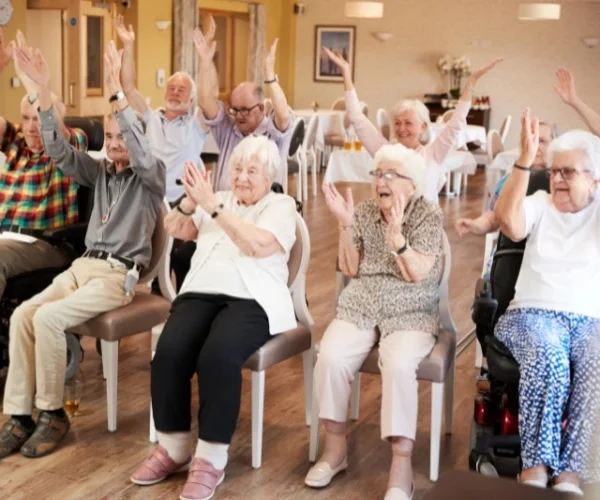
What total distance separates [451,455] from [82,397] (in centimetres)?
158

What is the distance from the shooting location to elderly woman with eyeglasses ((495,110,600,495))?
10.1 feet

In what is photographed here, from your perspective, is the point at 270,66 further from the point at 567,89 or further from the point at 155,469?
the point at 155,469

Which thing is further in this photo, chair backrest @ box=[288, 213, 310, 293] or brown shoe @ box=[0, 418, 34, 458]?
chair backrest @ box=[288, 213, 310, 293]

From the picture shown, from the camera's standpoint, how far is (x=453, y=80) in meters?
15.4

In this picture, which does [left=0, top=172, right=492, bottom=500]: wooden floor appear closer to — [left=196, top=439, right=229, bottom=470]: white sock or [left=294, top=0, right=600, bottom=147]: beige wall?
[left=196, top=439, right=229, bottom=470]: white sock

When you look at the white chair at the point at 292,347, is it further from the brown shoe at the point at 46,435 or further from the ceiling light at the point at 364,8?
the ceiling light at the point at 364,8

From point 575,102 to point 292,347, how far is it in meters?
1.58

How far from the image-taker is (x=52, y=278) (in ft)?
13.6

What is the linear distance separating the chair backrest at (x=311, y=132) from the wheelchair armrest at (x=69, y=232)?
22.1ft

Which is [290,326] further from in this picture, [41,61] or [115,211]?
[41,61]

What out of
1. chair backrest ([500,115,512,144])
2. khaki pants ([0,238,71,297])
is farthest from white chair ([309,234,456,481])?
chair backrest ([500,115,512,144])

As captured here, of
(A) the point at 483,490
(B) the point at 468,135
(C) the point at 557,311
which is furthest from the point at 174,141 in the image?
(B) the point at 468,135

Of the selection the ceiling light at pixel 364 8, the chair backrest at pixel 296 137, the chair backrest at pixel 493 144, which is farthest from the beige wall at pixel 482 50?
the chair backrest at pixel 296 137

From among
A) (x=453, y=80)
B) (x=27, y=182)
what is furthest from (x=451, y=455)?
(x=453, y=80)
